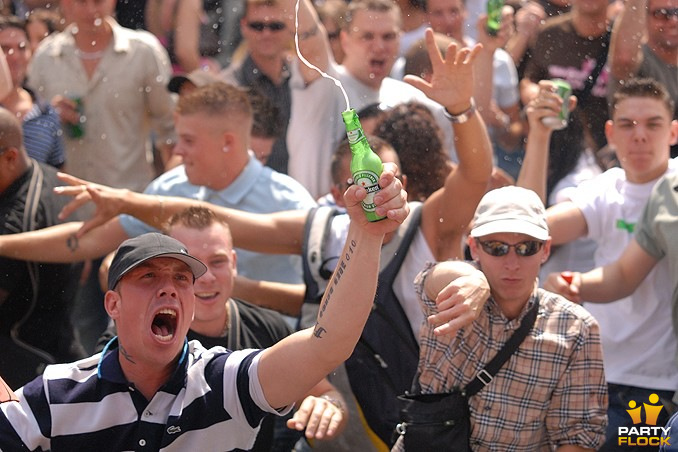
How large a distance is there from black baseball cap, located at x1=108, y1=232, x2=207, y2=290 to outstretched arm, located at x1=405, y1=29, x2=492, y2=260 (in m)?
1.40

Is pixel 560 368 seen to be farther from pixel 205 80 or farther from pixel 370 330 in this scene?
pixel 205 80

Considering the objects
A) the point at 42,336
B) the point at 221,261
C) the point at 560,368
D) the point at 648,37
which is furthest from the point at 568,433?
the point at 648,37

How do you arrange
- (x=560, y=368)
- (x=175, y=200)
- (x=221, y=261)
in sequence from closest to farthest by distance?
(x=560, y=368) < (x=221, y=261) < (x=175, y=200)

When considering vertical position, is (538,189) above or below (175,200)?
above

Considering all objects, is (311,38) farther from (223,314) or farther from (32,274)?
(223,314)

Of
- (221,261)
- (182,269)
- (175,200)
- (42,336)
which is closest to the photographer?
(182,269)

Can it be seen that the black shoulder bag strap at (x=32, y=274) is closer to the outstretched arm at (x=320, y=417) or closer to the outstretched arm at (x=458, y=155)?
the outstretched arm at (x=320, y=417)

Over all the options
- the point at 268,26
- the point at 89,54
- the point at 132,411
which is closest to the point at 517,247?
the point at 132,411

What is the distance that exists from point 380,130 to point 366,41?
3.62 ft

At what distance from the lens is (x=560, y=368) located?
3.68 metres

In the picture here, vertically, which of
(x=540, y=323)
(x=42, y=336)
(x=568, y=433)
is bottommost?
(x=42, y=336)

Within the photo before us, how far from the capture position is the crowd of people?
10.2 feet

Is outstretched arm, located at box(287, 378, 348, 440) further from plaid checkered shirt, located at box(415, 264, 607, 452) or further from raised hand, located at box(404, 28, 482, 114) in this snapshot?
raised hand, located at box(404, 28, 482, 114)

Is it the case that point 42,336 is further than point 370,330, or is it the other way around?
point 42,336
